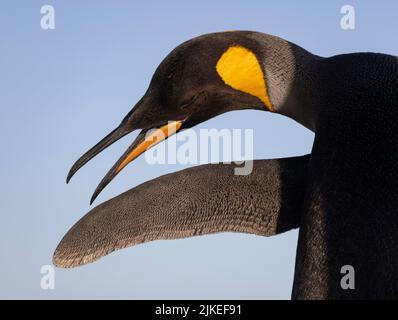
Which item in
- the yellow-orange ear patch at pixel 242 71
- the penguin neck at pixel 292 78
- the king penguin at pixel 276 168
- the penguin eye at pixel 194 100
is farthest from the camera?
the penguin eye at pixel 194 100

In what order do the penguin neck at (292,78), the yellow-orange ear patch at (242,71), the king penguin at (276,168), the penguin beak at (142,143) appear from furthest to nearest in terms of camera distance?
1. the penguin beak at (142,143)
2. the yellow-orange ear patch at (242,71)
3. the penguin neck at (292,78)
4. the king penguin at (276,168)

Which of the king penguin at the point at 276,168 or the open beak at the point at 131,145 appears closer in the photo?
the king penguin at the point at 276,168

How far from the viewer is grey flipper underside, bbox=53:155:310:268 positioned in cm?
332

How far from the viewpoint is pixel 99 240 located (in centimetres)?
343

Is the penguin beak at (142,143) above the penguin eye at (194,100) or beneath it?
beneath

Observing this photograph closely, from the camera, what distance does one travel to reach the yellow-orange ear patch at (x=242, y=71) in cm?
335

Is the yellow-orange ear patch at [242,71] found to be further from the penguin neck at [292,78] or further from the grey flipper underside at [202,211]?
the grey flipper underside at [202,211]

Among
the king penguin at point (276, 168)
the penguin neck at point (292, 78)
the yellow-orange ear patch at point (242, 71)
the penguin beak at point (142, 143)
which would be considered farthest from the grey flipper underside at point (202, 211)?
the yellow-orange ear patch at point (242, 71)

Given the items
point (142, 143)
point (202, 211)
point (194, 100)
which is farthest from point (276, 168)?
point (142, 143)

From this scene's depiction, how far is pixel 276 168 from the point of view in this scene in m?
3.45

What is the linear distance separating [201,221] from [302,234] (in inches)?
28.0

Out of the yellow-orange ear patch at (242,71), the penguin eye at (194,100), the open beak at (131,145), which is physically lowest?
the open beak at (131,145)

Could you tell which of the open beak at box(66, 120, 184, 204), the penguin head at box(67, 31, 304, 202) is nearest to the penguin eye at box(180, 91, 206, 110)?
the penguin head at box(67, 31, 304, 202)
